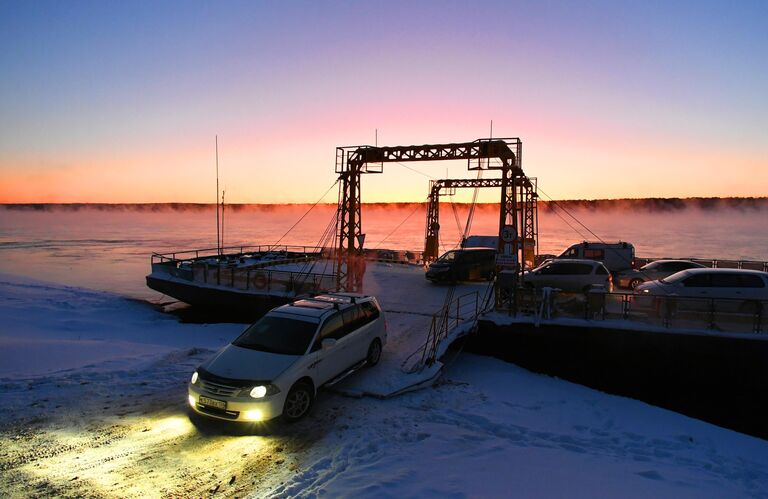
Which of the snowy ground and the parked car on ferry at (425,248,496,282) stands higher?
the parked car on ferry at (425,248,496,282)

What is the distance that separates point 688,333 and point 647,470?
20.8 feet

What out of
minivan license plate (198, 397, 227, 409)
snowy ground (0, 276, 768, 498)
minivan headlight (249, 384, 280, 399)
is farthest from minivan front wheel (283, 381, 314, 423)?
minivan license plate (198, 397, 227, 409)

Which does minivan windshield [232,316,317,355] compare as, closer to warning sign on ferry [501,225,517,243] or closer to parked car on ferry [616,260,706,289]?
warning sign on ferry [501,225,517,243]

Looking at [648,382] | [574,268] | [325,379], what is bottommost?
[648,382]

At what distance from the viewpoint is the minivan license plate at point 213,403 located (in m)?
7.77

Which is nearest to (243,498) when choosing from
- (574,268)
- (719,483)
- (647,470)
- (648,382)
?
(647,470)

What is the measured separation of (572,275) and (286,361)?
41.8 ft

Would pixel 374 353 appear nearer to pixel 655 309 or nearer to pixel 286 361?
pixel 286 361

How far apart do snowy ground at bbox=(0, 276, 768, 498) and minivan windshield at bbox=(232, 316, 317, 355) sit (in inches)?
50.5

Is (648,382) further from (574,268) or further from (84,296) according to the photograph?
(84,296)

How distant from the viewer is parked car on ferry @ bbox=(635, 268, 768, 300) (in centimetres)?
1322

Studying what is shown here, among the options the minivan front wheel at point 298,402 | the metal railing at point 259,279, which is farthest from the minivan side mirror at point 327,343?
the metal railing at point 259,279

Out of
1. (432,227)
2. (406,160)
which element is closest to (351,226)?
(406,160)

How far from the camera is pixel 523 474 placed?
6.42 meters
